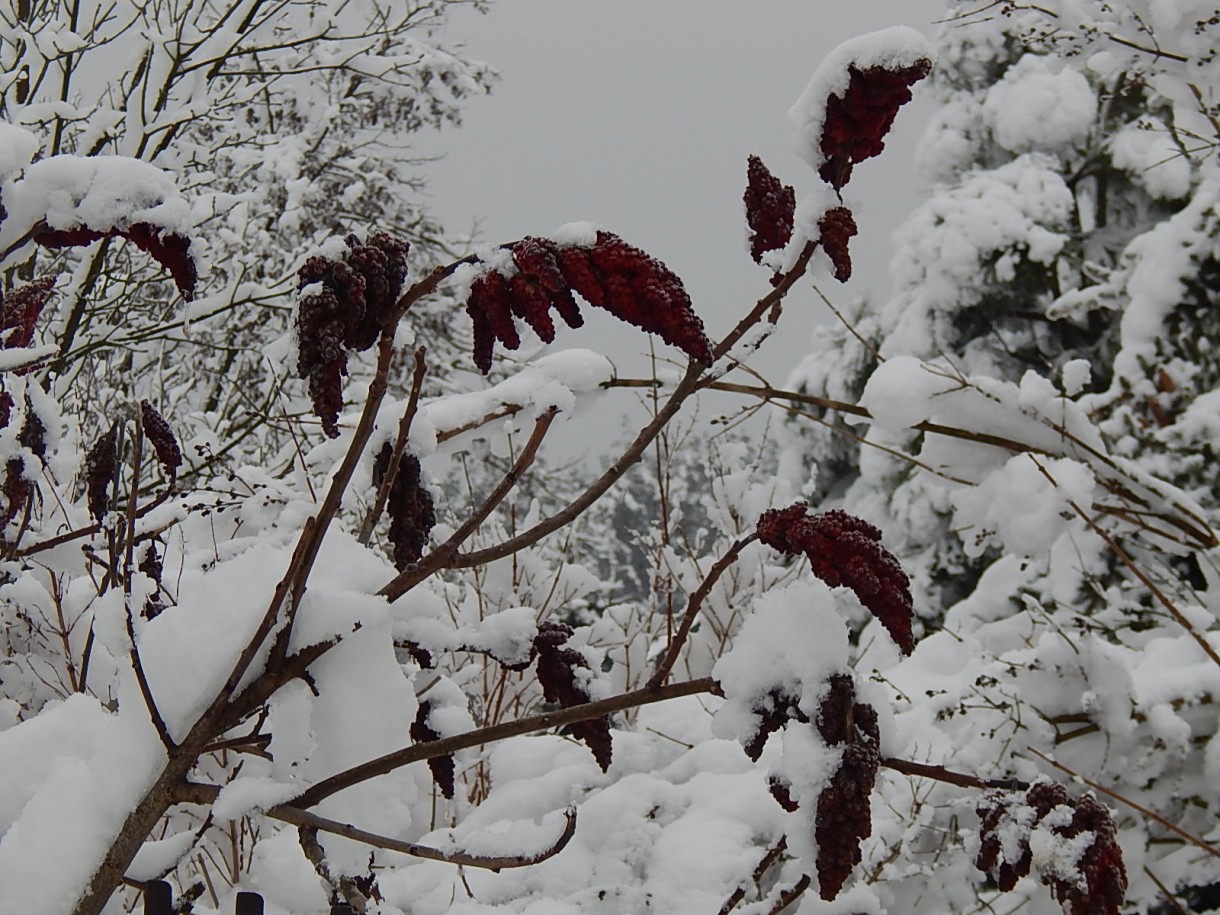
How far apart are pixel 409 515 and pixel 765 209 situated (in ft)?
1.58

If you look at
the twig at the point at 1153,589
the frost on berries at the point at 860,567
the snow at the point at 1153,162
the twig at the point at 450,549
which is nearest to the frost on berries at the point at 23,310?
the twig at the point at 450,549

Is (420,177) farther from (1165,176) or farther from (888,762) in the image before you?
(888,762)

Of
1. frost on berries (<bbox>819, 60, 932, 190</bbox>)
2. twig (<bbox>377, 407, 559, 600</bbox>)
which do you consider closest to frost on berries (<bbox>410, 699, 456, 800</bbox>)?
twig (<bbox>377, 407, 559, 600</bbox>)

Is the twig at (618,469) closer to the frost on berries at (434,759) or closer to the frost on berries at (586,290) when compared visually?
the frost on berries at (586,290)

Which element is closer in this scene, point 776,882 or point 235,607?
point 235,607

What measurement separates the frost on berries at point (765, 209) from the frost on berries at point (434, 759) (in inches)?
25.6

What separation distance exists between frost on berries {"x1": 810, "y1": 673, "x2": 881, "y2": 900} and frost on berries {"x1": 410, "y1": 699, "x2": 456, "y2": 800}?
44cm

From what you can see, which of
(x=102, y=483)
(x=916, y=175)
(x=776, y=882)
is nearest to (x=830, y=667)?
(x=102, y=483)

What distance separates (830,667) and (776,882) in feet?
5.04

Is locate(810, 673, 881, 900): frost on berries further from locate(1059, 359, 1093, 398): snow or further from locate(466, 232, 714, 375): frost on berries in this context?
locate(1059, 359, 1093, 398): snow

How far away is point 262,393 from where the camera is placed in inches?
274

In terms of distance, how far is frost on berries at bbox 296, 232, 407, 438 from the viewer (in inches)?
30.9

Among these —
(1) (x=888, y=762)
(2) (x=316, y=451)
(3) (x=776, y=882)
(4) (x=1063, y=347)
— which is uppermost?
(4) (x=1063, y=347)

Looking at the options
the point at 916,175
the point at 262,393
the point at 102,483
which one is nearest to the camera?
the point at 102,483
